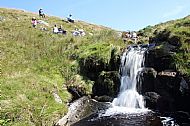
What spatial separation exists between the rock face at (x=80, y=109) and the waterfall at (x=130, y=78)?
1396mm

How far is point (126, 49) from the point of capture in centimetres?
2723

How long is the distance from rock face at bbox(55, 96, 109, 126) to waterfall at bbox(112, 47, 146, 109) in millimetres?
1396

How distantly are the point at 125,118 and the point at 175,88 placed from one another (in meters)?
3.95

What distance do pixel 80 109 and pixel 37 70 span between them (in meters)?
5.61

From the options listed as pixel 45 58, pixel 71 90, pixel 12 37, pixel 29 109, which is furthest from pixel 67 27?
pixel 29 109

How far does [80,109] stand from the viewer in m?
22.3

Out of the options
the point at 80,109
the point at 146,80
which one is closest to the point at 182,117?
the point at 146,80

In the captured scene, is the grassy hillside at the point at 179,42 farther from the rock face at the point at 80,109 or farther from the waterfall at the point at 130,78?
the rock face at the point at 80,109

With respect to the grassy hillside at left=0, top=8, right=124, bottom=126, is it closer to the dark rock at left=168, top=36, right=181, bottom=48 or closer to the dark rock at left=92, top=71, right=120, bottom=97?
the dark rock at left=92, top=71, right=120, bottom=97

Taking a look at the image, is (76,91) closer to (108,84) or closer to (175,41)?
(108,84)

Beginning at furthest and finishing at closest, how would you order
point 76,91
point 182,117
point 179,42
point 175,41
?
1. point 76,91
2. point 175,41
3. point 179,42
4. point 182,117

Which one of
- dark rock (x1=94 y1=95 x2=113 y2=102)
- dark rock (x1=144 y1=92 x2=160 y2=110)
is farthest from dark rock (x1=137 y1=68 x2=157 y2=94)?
dark rock (x1=94 y1=95 x2=113 y2=102)

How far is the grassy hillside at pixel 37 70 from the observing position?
56.9ft

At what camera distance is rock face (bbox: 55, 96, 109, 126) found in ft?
65.7
